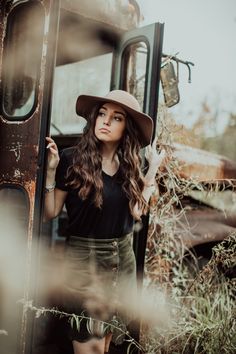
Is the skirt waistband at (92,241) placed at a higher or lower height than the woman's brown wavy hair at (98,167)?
lower

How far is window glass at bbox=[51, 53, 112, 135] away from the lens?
165 inches

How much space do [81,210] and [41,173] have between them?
37 centimetres

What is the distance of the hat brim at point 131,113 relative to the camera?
246cm

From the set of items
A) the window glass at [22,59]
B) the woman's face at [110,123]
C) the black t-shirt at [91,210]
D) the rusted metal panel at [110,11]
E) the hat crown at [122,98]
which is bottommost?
the black t-shirt at [91,210]

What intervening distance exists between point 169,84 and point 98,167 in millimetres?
1053

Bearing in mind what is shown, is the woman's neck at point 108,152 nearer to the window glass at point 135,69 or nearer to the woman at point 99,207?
the woman at point 99,207

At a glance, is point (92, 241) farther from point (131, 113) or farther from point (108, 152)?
point (131, 113)

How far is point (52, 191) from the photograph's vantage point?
232 centimetres

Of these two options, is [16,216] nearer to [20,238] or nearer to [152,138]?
[20,238]

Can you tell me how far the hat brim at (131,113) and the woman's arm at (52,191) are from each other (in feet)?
1.38

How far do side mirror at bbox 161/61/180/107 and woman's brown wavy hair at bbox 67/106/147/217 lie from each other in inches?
24.0

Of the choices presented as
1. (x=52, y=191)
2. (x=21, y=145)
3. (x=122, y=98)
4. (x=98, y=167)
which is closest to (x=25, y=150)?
(x=21, y=145)

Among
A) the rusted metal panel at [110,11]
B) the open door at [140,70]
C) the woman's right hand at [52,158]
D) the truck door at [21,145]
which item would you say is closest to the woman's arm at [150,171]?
the open door at [140,70]

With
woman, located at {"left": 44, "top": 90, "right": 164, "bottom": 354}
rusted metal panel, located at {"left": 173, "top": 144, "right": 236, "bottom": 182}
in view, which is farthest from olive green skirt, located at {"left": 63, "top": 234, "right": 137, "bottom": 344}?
rusted metal panel, located at {"left": 173, "top": 144, "right": 236, "bottom": 182}
